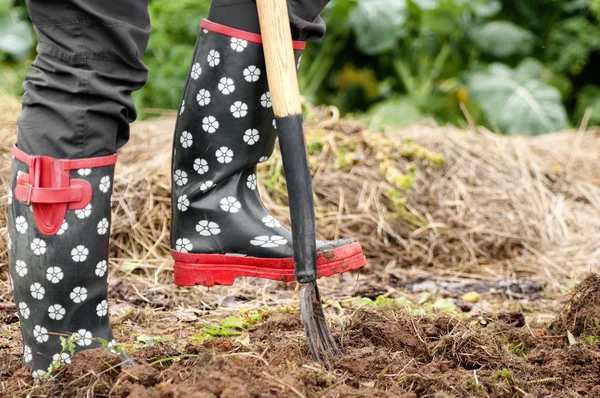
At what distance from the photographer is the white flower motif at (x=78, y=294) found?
1.40 metres

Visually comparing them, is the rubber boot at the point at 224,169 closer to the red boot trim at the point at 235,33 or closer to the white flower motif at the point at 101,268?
the red boot trim at the point at 235,33

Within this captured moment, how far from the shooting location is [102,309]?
146 cm

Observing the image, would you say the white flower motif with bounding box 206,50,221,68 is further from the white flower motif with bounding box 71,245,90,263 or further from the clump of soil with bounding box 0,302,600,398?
the clump of soil with bounding box 0,302,600,398

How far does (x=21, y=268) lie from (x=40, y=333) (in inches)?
5.3

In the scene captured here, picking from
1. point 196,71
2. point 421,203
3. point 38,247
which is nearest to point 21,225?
point 38,247

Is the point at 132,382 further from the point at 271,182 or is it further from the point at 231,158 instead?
the point at 271,182

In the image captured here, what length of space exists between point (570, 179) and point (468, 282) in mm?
1438

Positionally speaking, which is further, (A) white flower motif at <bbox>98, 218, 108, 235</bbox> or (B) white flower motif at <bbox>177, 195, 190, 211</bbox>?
(B) white flower motif at <bbox>177, 195, 190, 211</bbox>

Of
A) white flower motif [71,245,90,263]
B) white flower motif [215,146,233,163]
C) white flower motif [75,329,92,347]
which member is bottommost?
white flower motif [75,329,92,347]

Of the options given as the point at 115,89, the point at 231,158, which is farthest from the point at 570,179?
the point at 115,89

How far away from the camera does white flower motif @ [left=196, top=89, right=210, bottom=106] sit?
163 centimetres

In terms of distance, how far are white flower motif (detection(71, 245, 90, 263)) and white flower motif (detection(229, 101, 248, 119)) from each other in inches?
17.8

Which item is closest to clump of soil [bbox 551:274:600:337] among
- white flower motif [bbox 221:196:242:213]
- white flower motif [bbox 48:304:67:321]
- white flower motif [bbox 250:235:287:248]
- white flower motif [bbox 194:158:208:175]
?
white flower motif [bbox 250:235:287:248]

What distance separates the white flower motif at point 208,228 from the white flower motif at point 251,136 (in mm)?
203
